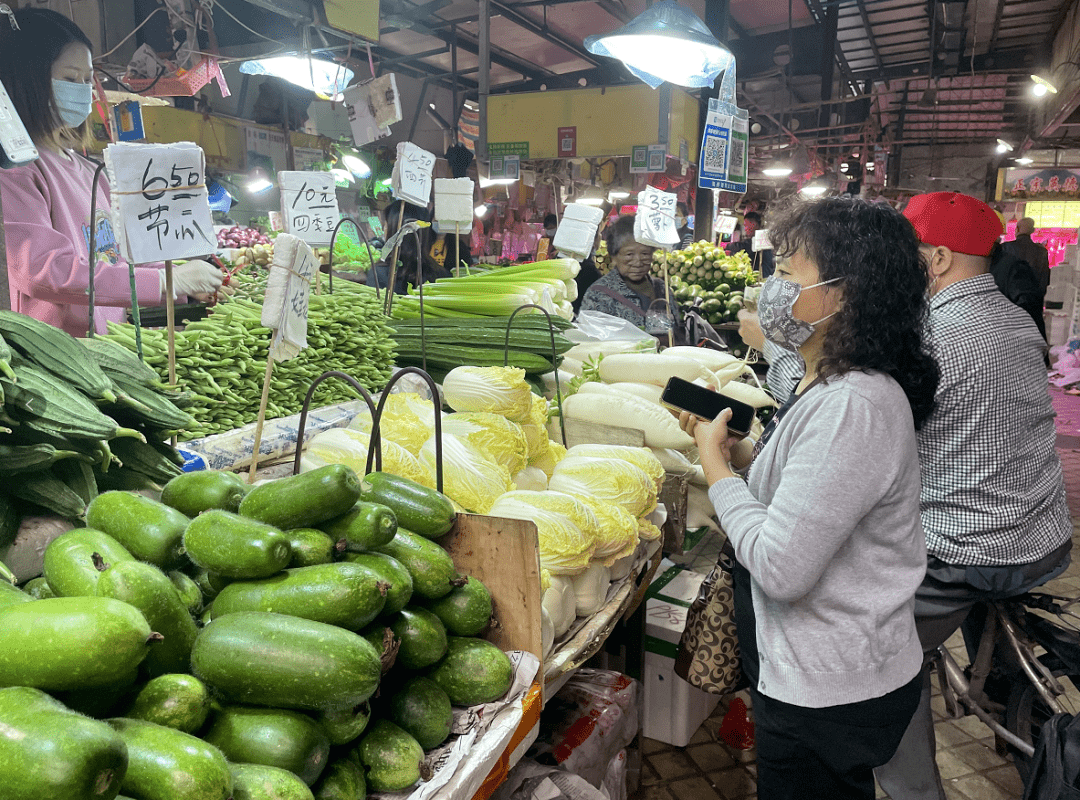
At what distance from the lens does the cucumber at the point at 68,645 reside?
89 centimetres


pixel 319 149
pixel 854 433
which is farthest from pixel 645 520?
pixel 319 149

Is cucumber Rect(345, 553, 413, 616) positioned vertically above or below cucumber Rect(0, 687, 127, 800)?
below

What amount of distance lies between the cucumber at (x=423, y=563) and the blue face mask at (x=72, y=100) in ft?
8.94

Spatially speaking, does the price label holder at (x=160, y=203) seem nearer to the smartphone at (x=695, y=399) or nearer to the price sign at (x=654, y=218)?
the smartphone at (x=695, y=399)

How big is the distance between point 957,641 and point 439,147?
37.5 ft

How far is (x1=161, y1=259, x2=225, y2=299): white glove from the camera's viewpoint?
8.95ft

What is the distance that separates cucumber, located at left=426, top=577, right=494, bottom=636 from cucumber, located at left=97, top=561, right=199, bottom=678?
0.47 m

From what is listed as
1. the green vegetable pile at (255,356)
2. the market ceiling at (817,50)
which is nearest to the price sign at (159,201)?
the green vegetable pile at (255,356)

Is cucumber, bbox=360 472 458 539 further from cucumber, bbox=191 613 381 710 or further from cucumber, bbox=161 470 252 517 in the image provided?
cucumber, bbox=191 613 381 710

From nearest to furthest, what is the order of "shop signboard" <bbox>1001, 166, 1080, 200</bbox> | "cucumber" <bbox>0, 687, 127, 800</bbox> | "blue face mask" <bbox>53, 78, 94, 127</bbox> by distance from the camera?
1. "cucumber" <bbox>0, 687, 127, 800</bbox>
2. "blue face mask" <bbox>53, 78, 94, 127</bbox>
3. "shop signboard" <bbox>1001, 166, 1080, 200</bbox>

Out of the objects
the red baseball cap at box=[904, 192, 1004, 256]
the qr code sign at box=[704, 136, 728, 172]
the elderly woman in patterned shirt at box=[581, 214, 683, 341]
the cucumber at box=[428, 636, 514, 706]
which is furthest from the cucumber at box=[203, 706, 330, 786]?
the qr code sign at box=[704, 136, 728, 172]

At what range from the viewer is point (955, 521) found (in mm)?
2621

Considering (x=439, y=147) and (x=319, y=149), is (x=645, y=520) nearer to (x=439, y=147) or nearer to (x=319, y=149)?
(x=319, y=149)

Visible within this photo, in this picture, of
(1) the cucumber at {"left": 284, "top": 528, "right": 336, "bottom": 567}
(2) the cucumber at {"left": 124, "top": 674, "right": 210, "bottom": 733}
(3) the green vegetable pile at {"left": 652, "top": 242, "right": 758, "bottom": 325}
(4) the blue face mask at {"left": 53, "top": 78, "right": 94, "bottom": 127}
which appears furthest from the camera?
(3) the green vegetable pile at {"left": 652, "top": 242, "right": 758, "bottom": 325}
